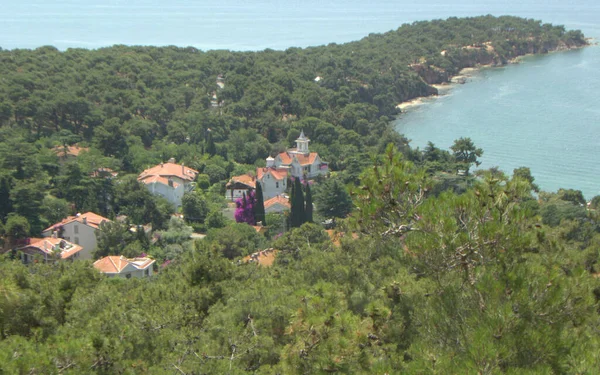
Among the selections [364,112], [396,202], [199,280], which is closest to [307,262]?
[199,280]

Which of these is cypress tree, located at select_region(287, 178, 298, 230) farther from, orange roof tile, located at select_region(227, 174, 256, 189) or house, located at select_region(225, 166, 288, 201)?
orange roof tile, located at select_region(227, 174, 256, 189)

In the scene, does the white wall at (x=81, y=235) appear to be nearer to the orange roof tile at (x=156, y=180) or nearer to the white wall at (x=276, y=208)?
the orange roof tile at (x=156, y=180)

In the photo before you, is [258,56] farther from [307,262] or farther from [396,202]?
[396,202]

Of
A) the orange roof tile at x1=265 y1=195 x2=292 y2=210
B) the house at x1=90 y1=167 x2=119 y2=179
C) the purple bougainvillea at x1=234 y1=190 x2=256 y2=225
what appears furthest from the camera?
the house at x1=90 y1=167 x2=119 y2=179

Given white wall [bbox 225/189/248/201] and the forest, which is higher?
the forest

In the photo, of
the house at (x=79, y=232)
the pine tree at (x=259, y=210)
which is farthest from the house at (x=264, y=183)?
the house at (x=79, y=232)

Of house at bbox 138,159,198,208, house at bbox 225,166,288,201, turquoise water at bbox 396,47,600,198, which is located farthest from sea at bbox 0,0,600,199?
house at bbox 138,159,198,208
